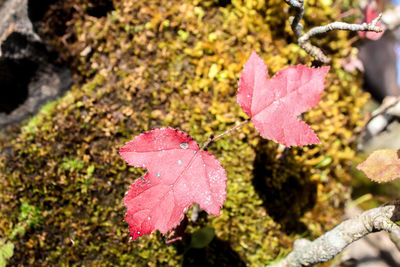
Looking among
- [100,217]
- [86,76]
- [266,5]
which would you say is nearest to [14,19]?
[86,76]

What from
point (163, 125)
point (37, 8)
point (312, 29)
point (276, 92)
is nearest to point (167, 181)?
point (276, 92)

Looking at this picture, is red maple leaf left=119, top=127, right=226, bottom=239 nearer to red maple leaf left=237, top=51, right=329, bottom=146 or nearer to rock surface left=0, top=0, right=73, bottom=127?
red maple leaf left=237, top=51, right=329, bottom=146

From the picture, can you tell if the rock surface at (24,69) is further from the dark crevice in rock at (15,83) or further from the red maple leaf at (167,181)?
the red maple leaf at (167,181)

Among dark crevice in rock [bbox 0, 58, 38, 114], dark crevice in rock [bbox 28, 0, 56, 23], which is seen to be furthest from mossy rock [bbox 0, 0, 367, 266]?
dark crevice in rock [bbox 0, 58, 38, 114]

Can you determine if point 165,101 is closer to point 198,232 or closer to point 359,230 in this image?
point 198,232

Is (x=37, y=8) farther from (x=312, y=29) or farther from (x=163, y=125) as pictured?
(x=312, y=29)

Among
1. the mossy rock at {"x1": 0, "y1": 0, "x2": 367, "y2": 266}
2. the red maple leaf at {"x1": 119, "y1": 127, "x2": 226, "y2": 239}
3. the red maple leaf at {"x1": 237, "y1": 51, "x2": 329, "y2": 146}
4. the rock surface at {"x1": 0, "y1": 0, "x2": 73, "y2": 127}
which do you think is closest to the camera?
the red maple leaf at {"x1": 119, "y1": 127, "x2": 226, "y2": 239}

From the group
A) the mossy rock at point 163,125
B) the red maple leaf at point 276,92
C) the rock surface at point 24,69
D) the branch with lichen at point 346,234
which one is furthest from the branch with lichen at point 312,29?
the rock surface at point 24,69
